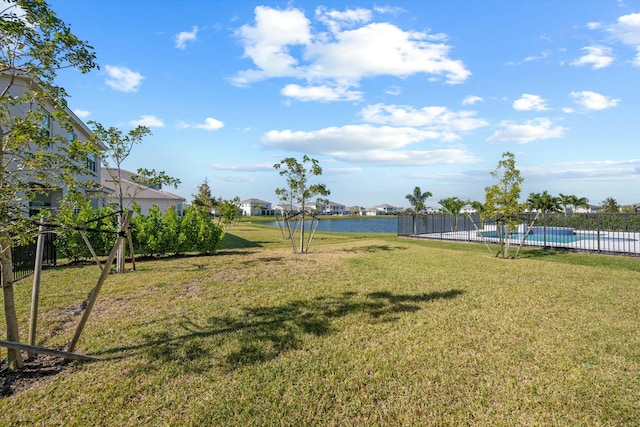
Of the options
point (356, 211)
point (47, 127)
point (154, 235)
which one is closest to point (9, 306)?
point (47, 127)

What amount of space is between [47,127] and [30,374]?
2.93 meters

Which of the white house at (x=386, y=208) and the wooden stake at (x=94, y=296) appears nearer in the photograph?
the wooden stake at (x=94, y=296)

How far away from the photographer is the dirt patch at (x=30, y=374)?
333 cm

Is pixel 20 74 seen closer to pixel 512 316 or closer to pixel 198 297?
pixel 198 297

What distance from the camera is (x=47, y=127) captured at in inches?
159

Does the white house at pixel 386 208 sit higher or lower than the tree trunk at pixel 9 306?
higher

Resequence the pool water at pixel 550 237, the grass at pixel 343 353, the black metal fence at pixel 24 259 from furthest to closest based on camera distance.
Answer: the pool water at pixel 550 237 < the black metal fence at pixel 24 259 < the grass at pixel 343 353

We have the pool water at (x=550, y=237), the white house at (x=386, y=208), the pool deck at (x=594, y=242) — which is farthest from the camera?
the white house at (x=386, y=208)

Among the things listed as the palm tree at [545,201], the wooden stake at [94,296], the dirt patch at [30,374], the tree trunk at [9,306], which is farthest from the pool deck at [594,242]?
the palm tree at [545,201]

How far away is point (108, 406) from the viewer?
299cm

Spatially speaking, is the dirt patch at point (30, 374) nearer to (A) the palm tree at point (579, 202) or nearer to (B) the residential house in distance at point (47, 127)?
(B) the residential house in distance at point (47, 127)

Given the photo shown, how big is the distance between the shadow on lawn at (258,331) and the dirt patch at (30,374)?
0.56 m

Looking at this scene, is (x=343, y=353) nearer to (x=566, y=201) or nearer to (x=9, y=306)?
(x=9, y=306)

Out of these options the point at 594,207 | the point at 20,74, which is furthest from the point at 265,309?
the point at 594,207
